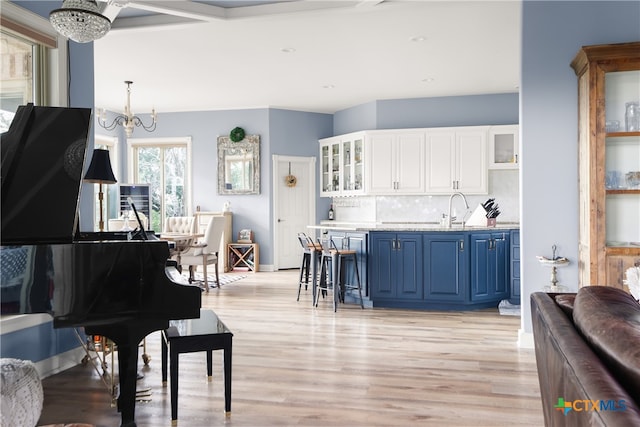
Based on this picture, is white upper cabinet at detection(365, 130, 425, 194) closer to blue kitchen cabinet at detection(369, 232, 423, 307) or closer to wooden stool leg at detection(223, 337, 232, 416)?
blue kitchen cabinet at detection(369, 232, 423, 307)

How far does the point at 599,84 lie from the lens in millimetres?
3664

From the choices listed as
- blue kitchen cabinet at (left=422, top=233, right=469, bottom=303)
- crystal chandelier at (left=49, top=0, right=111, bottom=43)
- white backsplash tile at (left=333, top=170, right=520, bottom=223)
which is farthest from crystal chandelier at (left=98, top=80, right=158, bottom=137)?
blue kitchen cabinet at (left=422, top=233, right=469, bottom=303)

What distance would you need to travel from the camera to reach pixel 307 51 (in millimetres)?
6027

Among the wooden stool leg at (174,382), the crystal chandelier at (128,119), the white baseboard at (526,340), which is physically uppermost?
the crystal chandelier at (128,119)

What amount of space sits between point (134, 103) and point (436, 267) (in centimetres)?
623

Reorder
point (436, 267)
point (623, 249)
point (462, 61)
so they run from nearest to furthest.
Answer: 1. point (623, 249)
2. point (436, 267)
3. point (462, 61)

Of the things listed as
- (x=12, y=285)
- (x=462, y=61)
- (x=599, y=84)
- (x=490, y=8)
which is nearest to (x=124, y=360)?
(x=12, y=285)

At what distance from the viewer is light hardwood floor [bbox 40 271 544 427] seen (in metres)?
2.83

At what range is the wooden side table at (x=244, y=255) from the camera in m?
9.23

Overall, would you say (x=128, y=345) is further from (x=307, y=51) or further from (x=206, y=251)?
(x=206, y=251)

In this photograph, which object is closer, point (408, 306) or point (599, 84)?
point (599, 84)

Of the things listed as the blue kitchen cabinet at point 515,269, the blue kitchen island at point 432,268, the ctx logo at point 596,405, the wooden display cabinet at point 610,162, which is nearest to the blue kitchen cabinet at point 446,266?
the blue kitchen island at point 432,268

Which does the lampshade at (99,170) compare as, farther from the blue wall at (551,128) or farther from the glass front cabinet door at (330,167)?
the glass front cabinet door at (330,167)

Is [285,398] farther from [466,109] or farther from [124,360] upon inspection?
[466,109]
